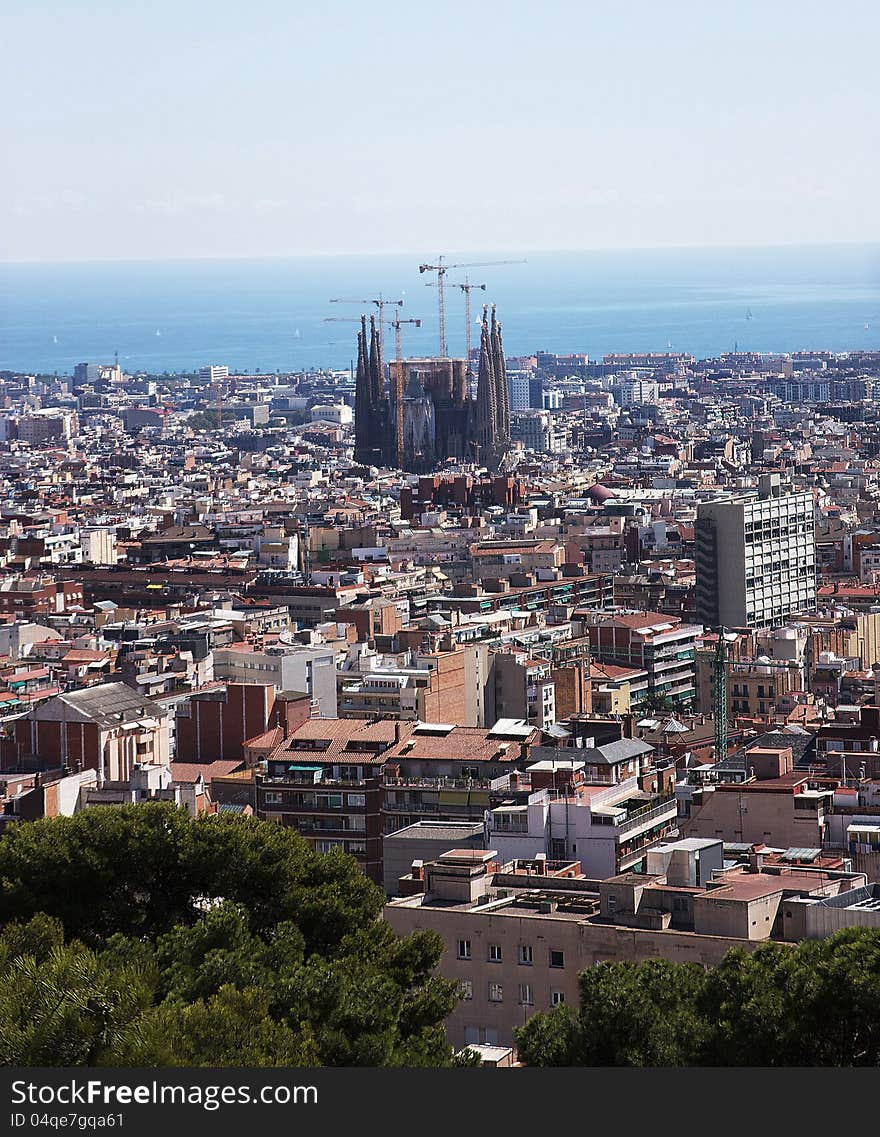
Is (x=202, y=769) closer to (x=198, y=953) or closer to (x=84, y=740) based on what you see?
(x=84, y=740)

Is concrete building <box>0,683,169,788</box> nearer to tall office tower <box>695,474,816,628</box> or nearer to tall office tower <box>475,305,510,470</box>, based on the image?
tall office tower <box>695,474,816,628</box>

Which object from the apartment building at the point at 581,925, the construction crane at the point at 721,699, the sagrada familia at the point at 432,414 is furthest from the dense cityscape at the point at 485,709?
the sagrada familia at the point at 432,414

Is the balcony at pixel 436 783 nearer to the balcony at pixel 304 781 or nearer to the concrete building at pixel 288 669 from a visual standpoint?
the balcony at pixel 304 781

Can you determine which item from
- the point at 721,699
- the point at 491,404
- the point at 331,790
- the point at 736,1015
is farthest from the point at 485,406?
the point at 736,1015

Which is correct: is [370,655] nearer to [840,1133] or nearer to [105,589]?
[105,589]

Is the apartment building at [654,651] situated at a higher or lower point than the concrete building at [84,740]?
lower

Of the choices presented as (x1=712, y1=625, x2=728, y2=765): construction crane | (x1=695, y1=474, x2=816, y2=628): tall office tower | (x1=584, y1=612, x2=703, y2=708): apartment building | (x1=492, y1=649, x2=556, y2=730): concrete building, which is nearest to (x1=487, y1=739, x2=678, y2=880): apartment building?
(x1=712, y1=625, x2=728, y2=765): construction crane

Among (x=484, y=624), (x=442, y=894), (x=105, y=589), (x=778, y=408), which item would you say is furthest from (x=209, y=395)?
(x=442, y=894)
